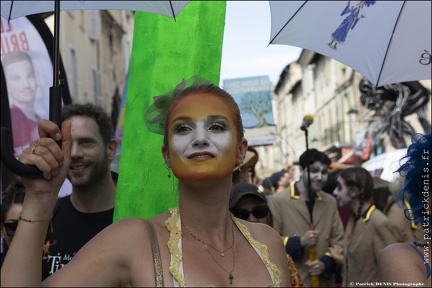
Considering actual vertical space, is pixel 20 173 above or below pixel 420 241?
above

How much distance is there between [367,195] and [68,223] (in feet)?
11.6

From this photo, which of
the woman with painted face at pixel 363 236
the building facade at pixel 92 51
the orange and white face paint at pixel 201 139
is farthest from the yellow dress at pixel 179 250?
the building facade at pixel 92 51

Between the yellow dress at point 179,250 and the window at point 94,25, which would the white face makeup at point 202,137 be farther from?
the window at point 94,25

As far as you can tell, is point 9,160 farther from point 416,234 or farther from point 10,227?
point 10,227

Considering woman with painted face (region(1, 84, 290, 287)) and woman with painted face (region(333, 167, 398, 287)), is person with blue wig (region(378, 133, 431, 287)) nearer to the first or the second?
woman with painted face (region(1, 84, 290, 287))

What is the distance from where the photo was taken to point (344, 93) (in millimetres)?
40719

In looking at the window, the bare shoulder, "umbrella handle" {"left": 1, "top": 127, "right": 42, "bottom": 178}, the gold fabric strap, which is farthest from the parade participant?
the window

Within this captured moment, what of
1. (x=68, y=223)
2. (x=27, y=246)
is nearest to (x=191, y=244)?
(x=27, y=246)

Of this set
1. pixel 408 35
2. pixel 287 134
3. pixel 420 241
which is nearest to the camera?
pixel 420 241

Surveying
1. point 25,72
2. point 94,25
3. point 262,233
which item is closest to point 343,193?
point 25,72

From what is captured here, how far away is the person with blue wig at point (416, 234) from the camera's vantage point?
3092 millimetres

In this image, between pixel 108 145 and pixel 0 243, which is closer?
pixel 108 145

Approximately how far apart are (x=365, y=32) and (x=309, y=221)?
2.25 m

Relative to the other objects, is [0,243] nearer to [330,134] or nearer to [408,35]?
[408,35]
